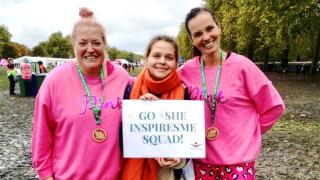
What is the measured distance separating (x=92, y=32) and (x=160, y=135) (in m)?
0.91

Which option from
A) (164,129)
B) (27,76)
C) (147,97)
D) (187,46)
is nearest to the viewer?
(147,97)

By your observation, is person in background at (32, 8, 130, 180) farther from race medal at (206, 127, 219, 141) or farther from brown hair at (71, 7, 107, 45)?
race medal at (206, 127, 219, 141)

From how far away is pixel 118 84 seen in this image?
11.3 feet

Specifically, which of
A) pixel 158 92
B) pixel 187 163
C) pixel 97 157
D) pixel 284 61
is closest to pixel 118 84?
pixel 158 92

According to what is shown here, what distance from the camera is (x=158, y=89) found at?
3.46m

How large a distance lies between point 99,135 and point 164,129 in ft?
1.69

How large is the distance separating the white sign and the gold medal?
0.20m

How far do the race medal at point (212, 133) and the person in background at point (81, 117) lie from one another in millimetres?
706

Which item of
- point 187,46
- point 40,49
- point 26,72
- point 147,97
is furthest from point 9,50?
point 147,97

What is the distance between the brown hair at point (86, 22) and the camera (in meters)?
3.32

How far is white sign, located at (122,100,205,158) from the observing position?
3.45m

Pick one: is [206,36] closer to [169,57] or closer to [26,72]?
[169,57]

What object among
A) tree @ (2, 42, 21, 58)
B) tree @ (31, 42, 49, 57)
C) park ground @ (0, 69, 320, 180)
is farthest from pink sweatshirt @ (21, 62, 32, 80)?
tree @ (31, 42, 49, 57)

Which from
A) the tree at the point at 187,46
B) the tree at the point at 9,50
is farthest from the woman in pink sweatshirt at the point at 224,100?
the tree at the point at 9,50
